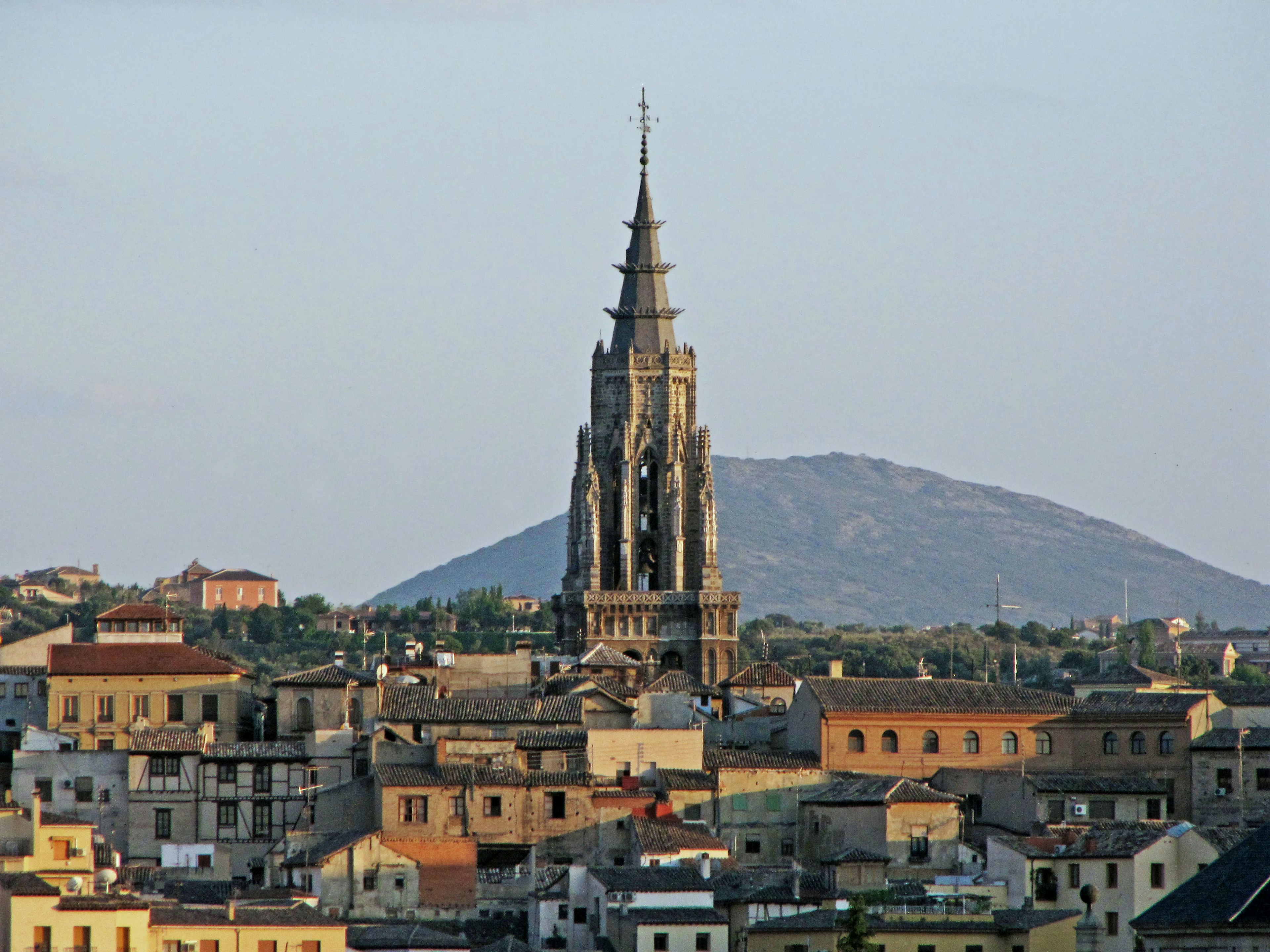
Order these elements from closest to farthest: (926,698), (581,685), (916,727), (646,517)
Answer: (916,727) → (926,698) → (581,685) → (646,517)

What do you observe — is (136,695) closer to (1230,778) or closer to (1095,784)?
(1095,784)

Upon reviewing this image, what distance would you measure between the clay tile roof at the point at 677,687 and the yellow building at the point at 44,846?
93.9 feet

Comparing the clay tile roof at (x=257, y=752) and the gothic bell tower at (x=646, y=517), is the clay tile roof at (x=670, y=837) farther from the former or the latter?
the gothic bell tower at (x=646, y=517)

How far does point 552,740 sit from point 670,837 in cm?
941

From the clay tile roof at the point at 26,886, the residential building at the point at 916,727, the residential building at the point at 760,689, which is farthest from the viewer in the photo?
the residential building at the point at 760,689

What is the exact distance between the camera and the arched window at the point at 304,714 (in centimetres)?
9075

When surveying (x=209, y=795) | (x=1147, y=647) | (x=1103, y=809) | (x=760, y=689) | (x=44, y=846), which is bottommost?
(x=44, y=846)

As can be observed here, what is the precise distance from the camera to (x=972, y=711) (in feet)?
306

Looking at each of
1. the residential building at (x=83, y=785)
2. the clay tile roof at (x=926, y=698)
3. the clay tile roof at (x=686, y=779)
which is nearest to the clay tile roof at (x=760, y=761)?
the clay tile roof at (x=686, y=779)

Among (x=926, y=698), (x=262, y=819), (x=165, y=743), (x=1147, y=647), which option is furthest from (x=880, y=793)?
(x=1147, y=647)

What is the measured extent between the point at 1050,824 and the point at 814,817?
21.3 ft

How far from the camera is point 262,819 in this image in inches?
3388

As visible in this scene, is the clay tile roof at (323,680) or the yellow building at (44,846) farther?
the clay tile roof at (323,680)

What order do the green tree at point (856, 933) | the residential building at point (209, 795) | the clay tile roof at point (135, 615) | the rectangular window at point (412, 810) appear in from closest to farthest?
the green tree at point (856, 933) → the rectangular window at point (412, 810) → the residential building at point (209, 795) → the clay tile roof at point (135, 615)
